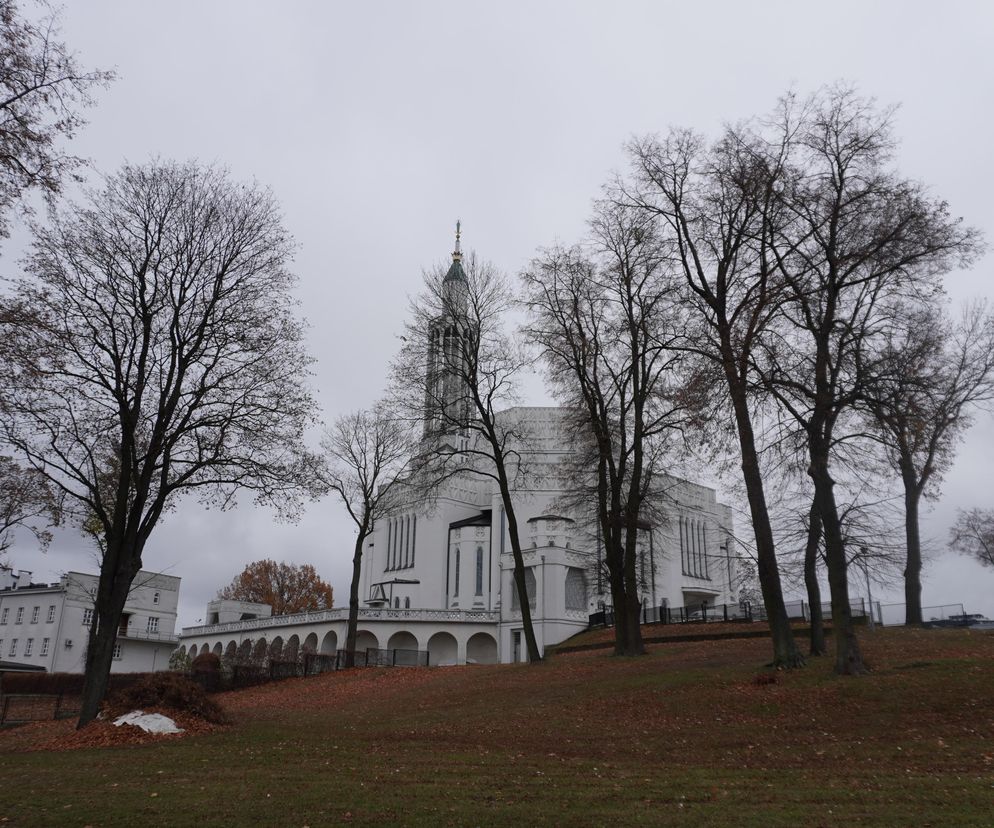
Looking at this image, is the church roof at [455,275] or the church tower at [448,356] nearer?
the church tower at [448,356]

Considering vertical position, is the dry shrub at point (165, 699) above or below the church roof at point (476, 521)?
below

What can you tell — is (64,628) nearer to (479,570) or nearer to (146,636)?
(146,636)

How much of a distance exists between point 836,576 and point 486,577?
4125 cm

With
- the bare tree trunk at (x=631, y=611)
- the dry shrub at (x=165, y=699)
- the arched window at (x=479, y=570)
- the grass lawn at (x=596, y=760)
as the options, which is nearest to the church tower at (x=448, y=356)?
the bare tree trunk at (x=631, y=611)

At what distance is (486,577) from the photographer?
184 ft

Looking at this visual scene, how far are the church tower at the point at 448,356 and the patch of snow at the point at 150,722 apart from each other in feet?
42.6

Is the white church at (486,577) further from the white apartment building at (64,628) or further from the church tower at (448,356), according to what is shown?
the church tower at (448,356)

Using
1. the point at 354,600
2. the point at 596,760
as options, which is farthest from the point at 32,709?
the point at 596,760

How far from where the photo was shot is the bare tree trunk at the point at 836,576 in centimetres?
1606

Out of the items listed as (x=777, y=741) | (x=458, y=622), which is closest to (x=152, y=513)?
(x=777, y=741)

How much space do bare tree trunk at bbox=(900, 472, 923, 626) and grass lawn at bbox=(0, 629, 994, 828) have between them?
7.29 m

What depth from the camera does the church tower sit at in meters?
26.3

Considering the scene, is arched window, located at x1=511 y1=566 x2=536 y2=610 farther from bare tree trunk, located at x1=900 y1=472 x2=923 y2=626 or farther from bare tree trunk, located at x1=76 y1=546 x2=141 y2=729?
bare tree trunk, located at x1=76 y1=546 x2=141 y2=729

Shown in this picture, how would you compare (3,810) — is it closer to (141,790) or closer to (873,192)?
(141,790)
